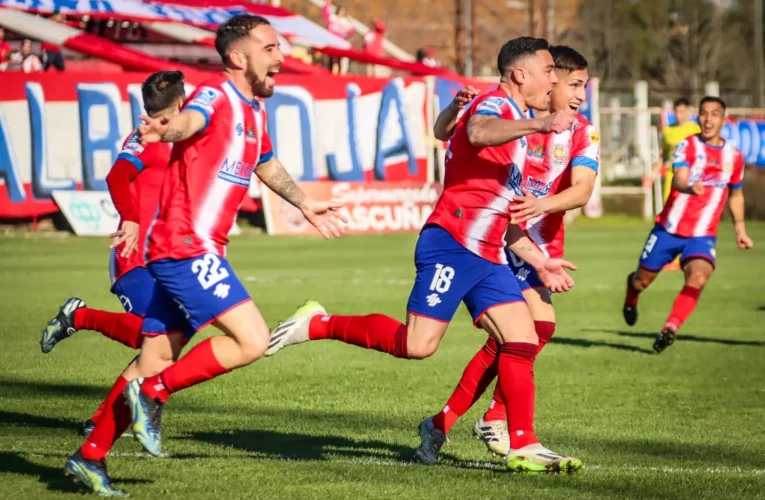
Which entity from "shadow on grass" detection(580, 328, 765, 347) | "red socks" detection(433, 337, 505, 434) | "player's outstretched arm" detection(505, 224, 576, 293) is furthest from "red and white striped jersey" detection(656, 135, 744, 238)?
"player's outstretched arm" detection(505, 224, 576, 293)

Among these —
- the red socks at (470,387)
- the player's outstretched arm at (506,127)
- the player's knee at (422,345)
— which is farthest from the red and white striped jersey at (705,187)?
the player's outstretched arm at (506,127)

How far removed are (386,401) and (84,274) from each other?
10211 millimetres

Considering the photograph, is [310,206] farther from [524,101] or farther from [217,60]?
[217,60]

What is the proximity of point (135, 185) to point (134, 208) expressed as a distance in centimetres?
25

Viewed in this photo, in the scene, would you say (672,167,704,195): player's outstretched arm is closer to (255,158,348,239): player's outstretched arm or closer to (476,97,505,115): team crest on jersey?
(476,97,505,115): team crest on jersey

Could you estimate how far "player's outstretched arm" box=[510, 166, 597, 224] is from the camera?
654 cm

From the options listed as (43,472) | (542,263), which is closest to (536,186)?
(542,263)

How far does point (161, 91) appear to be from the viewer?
7086 millimetres

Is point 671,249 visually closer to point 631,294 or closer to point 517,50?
point 631,294

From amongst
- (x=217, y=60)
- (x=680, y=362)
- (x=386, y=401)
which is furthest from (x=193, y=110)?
(x=217, y=60)

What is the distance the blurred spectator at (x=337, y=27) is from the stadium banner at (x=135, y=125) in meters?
5.46

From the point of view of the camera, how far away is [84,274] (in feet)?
60.1

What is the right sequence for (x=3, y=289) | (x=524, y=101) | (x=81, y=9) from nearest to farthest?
(x=524, y=101) → (x=3, y=289) → (x=81, y=9)

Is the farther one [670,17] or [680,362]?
[670,17]
